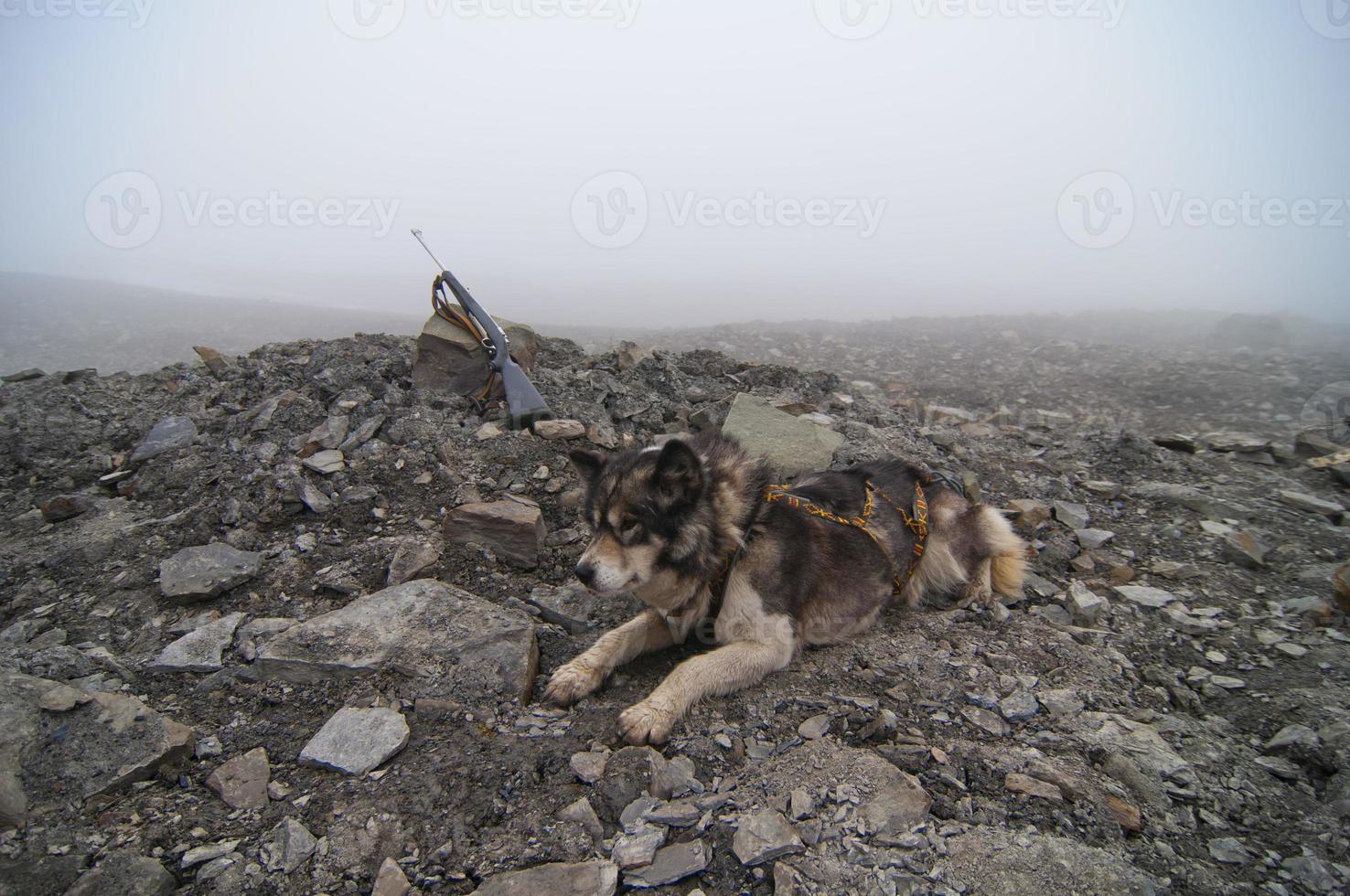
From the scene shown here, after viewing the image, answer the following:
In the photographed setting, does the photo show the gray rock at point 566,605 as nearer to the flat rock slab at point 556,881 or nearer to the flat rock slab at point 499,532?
the flat rock slab at point 499,532

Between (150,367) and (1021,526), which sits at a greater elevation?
(150,367)

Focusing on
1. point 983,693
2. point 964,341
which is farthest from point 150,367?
point 964,341

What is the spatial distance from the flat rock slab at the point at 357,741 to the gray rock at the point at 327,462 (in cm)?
292

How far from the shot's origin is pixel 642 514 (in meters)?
3.81

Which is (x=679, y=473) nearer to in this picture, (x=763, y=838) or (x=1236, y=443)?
(x=763, y=838)

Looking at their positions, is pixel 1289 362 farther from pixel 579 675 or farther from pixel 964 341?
pixel 579 675

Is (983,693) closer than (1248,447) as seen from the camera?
Yes

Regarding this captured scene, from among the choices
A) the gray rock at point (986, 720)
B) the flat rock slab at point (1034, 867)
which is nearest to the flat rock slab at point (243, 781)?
the flat rock slab at point (1034, 867)

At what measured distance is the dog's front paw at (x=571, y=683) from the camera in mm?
3707

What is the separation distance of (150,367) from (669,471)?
9.97m

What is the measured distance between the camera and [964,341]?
18.1m

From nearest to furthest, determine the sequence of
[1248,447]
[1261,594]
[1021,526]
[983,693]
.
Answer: [983,693] < [1261,594] < [1021,526] < [1248,447]

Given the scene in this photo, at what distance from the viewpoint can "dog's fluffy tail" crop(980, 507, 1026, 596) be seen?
504 cm

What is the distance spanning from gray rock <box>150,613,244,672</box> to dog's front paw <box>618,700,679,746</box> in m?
2.52
